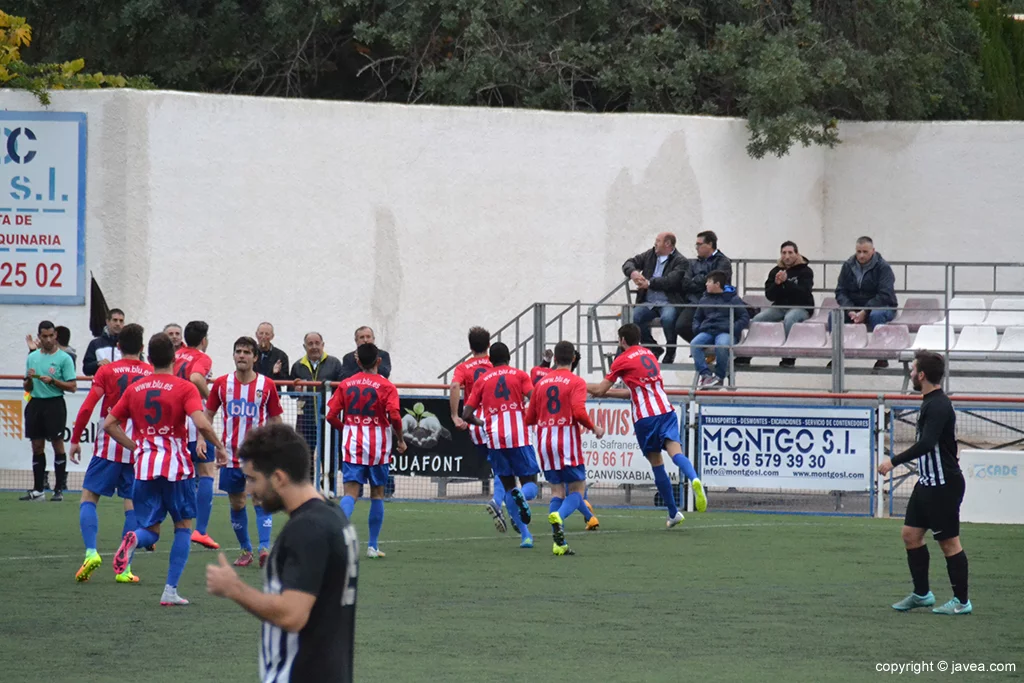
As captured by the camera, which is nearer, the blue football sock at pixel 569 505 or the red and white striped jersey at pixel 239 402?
the red and white striped jersey at pixel 239 402

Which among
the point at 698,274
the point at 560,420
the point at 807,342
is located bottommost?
the point at 560,420

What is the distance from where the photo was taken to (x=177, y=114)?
2250cm

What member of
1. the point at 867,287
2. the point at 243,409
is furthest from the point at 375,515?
the point at 867,287

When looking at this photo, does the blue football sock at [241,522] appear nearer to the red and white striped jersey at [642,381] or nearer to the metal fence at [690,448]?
the red and white striped jersey at [642,381]

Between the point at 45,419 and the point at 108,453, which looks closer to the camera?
the point at 108,453

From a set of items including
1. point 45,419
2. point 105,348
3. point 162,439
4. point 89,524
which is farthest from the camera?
point 105,348

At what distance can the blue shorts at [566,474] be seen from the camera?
1477 cm

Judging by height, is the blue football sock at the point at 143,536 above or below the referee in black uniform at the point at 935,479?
below

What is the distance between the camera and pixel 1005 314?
21.9 m

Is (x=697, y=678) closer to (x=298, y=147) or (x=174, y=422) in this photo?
(x=174, y=422)

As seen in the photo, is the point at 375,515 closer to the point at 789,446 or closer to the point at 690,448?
the point at 690,448

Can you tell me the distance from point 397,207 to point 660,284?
4.52 meters

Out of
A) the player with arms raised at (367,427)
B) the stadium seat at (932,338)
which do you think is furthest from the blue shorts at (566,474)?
the stadium seat at (932,338)

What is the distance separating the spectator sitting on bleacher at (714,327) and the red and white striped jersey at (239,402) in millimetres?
8678
